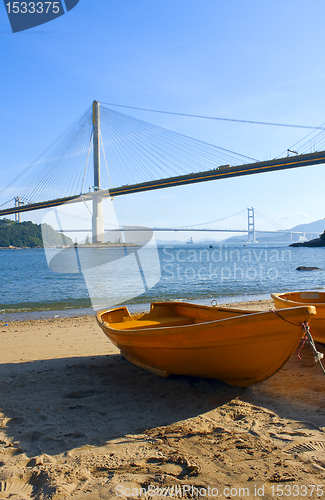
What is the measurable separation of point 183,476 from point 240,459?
1.34 feet

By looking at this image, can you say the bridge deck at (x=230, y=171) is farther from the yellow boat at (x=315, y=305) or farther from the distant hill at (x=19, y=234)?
the distant hill at (x=19, y=234)

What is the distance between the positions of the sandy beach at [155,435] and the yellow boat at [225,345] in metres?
0.21

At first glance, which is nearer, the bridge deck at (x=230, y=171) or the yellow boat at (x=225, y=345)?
the yellow boat at (x=225, y=345)

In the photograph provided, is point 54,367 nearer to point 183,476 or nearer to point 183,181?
point 183,476

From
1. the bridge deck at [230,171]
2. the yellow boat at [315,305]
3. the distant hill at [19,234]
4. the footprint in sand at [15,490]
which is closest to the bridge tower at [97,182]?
the bridge deck at [230,171]

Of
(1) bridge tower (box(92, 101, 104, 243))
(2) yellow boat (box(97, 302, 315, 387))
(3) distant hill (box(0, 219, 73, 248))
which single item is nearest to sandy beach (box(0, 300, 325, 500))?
(2) yellow boat (box(97, 302, 315, 387))

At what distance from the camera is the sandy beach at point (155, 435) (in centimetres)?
183

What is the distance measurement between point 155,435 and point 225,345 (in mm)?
911

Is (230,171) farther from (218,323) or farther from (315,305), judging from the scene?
(218,323)

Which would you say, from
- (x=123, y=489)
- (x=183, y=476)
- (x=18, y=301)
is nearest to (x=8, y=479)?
(x=123, y=489)

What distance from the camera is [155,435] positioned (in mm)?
2408

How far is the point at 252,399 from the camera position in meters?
2.95

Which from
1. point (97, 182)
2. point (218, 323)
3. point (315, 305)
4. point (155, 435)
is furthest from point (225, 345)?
point (97, 182)

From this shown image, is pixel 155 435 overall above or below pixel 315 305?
below
